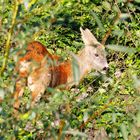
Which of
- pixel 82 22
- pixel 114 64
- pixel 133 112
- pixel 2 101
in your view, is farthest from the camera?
pixel 82 22

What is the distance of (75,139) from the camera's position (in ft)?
7.47

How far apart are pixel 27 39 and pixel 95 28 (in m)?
6.94

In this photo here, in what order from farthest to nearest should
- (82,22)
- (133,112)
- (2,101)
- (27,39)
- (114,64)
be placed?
(82,22)
(114,64)
(133,112)
(2,101)
(27,39)

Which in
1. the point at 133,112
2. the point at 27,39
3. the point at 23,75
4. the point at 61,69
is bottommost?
the point at 61,69

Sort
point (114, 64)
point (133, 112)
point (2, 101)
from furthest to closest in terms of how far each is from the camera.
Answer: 1. point (114, 64)
2. point (133, 112)
3. point (2, 101)

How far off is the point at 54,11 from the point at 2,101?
0.39 meters

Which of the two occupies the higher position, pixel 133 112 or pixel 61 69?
pixel 133 112

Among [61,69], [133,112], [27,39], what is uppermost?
[27,39]

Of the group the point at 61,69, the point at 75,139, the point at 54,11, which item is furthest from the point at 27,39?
the point at 61,69

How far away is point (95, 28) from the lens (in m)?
8.80

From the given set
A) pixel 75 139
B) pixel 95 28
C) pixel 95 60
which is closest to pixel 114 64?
pixel 95 60

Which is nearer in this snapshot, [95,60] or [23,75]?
[23,75]

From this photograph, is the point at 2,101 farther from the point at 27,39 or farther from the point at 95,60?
the point at 95,60

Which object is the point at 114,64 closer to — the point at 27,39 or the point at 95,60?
the point at 95,60
